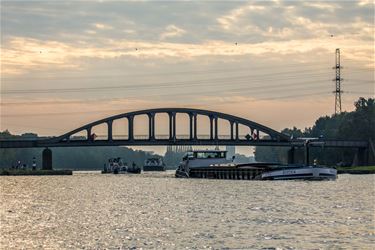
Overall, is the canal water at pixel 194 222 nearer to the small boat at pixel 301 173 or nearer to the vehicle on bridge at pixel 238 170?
the small boat at pixel 301 173

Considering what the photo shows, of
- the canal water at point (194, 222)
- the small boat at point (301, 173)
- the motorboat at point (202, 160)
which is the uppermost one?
the motorboat at point (202, 160)

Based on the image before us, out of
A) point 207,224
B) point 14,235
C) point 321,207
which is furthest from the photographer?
point 321,207

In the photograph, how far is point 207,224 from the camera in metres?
64.9

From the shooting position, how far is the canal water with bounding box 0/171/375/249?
54.6 m

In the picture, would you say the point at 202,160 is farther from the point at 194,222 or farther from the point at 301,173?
the point at 194,222

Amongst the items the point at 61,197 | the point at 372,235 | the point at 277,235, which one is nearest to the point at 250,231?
the point at 277,235

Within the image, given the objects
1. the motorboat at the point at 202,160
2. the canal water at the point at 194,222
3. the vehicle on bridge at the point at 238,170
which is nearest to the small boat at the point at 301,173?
the vehicle on bridge at the point at 238,170

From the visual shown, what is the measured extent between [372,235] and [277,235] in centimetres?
563

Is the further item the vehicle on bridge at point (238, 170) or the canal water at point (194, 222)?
the vehicle on bridge at point (238, 170)

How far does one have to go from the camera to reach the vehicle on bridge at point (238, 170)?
497 feet

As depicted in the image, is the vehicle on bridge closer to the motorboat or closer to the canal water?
the motorboat

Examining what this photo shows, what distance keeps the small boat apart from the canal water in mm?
48772

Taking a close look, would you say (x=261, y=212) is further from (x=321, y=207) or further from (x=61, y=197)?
(x=61, y=197)

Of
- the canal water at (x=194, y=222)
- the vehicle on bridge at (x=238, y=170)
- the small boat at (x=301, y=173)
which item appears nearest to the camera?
the canal water at (x=194, y=222)
